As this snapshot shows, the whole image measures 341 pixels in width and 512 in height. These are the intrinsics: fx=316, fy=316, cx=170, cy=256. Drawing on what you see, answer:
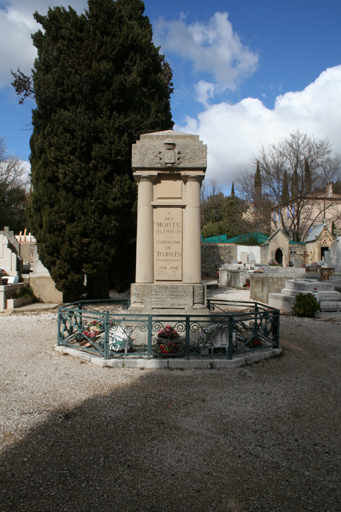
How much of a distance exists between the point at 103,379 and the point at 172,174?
3.87 m

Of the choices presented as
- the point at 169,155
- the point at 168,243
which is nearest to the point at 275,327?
the point at 168,243

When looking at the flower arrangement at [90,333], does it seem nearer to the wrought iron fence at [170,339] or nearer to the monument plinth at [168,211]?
the wrought iron fence at [170,339]

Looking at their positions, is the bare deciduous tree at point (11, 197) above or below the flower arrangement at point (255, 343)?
above

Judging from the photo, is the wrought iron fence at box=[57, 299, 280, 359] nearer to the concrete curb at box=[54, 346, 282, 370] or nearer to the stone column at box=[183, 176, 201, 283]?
the concrete curb at box=[54, 346, 282, 370]

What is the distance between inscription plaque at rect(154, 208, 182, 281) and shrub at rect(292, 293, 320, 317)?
4430 mm

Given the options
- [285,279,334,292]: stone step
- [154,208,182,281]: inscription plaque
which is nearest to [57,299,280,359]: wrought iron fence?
[154,208,182,281]: inscription plaque

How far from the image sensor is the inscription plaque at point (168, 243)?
19.7 feet

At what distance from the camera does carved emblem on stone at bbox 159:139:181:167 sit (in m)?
5.90

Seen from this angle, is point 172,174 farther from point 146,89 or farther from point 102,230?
point 146,89

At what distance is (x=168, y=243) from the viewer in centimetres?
602

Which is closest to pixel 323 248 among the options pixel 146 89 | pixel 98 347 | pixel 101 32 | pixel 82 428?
pixel 146 89

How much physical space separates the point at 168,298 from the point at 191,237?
3.93 ft

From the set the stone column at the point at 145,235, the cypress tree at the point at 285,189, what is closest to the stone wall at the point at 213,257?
the cypress tree at the point at 285,189

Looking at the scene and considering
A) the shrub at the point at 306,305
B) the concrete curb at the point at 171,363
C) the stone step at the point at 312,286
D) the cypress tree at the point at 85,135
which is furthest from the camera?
the cypress tree at the point at 85,135
